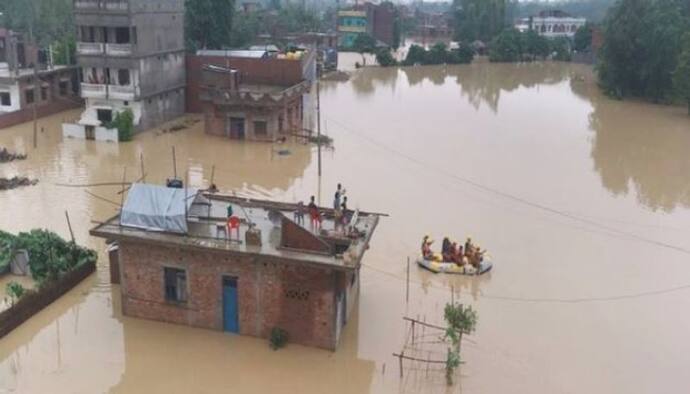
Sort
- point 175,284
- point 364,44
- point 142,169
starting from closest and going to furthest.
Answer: point 175,284
point 142,169
point 364,44

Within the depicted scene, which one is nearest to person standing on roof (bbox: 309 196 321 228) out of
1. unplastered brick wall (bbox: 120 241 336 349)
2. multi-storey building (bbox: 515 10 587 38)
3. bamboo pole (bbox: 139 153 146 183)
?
unplastered brick wall (bbox: 120 241 336 349)

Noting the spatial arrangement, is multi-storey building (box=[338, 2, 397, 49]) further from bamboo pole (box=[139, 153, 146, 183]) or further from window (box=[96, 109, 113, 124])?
bamboo pole (box=[139, 153, 146, 183])

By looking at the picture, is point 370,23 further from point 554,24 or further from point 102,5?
point 102,5

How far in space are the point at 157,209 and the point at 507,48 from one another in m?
79.5

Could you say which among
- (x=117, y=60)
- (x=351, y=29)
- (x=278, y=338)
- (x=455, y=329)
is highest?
(x=351, y=29)

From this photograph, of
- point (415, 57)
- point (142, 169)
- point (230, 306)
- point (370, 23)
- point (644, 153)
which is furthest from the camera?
point (370, 23)

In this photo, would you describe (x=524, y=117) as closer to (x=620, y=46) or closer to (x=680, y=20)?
(x=620, y=46)

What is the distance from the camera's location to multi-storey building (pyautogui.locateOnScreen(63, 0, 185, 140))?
3556 cm

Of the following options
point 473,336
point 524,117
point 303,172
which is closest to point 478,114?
point 524,117

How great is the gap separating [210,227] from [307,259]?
306 cm

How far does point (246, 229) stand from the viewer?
16172mm

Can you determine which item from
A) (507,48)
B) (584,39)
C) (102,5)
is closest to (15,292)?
(102,5)

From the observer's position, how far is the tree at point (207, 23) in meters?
52.1

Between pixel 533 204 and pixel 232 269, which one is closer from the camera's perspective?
pixel 232 269
